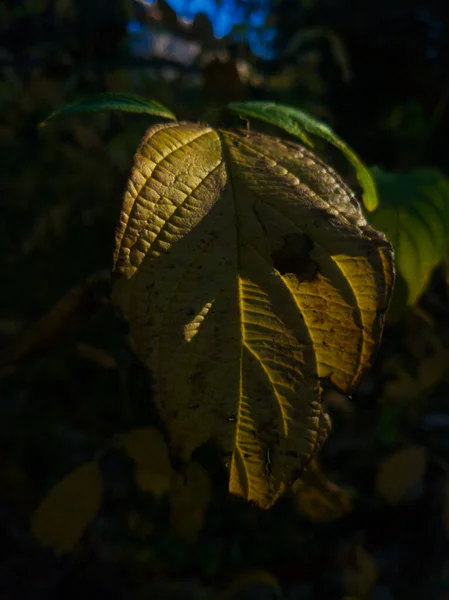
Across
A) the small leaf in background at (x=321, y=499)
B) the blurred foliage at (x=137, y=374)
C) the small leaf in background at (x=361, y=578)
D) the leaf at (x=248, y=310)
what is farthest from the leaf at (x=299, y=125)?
the small leaf in background at (x=361, y=578)

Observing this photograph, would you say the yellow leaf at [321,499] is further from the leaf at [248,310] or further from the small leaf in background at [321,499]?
the leaf at [248,310]

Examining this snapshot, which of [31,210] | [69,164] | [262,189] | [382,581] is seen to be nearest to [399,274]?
[262,189]

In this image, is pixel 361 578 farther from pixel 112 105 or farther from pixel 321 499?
pixel 112 105

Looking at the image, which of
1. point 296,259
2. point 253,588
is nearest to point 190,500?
point 253,588

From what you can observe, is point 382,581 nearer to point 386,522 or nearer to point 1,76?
point 386,522

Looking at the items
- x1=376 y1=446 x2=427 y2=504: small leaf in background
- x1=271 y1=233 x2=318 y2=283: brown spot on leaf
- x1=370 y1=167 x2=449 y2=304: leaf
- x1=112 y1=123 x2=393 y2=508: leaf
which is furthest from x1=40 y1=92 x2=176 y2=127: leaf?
x1=376 y1=446 x2=427 y2=504: small leaf in background

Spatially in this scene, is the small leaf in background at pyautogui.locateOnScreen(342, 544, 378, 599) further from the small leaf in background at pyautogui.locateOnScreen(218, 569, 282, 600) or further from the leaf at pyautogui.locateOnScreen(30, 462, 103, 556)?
the leaf at pyautogui.locateOnScreen(30, 462, 103, 556)
